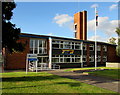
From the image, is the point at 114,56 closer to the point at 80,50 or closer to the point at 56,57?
the point at 80,50

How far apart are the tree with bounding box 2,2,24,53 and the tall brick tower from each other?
2848 cm

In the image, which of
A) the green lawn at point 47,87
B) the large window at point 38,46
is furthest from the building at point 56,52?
the green lawn at point 47,87

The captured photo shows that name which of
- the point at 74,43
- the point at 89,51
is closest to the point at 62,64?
the point at 74,43

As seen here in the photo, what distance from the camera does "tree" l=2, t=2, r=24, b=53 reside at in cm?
1015

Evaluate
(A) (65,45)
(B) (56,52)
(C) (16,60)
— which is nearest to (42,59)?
(B) (56,52)

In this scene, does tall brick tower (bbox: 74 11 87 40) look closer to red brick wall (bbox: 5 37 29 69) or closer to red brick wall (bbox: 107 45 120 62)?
red brick wall (bbox: 107 45 120 62)

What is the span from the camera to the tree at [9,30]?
33.3ft

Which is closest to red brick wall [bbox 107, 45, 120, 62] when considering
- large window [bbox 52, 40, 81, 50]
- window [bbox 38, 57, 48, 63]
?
large window [bbox 52, 40, 81, 50]

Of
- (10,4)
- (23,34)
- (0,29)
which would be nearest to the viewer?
(0,29)

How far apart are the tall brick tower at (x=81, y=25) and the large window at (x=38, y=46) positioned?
1664cm

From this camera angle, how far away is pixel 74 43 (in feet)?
88.0

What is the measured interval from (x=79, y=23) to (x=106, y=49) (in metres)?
10.6

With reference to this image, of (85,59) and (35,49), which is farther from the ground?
(35,49)

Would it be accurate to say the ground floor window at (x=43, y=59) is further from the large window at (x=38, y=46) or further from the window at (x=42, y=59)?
the large window at (x=38, y=46)
